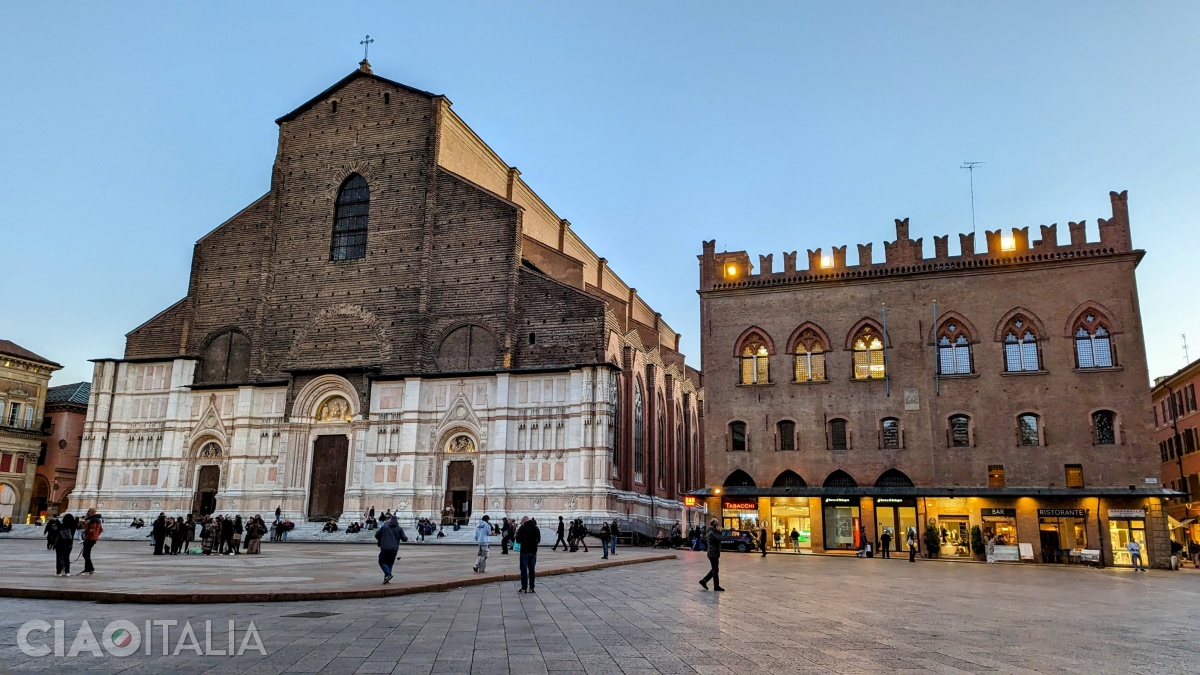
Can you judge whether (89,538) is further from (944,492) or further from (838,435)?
(944,492)

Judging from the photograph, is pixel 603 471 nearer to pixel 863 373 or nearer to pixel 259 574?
pixel 863 373

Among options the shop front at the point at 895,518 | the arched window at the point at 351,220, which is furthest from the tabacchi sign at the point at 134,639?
the arched window at the point at 351,220

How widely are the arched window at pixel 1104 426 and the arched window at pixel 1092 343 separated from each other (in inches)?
77.0

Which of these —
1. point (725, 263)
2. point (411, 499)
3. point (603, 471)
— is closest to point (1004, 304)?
point (725, 263)

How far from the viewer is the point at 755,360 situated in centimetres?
3775

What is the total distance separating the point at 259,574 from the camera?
56.4 feet

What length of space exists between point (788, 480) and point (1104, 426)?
12.5 m

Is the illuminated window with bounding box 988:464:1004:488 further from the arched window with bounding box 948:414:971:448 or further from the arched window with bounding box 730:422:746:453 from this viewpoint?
the arched window with bounding box 730:422:746:453

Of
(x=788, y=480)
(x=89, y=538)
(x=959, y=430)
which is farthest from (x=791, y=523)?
(x=89, y=538)

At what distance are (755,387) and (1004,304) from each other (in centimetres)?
1085

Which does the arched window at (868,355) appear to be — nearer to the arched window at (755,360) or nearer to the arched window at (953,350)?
the arched window at (953,350)

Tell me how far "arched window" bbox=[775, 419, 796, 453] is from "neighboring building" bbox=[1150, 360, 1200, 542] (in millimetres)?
19968

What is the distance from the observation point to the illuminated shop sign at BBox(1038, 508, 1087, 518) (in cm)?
3233

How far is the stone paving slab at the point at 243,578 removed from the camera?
1297cm
